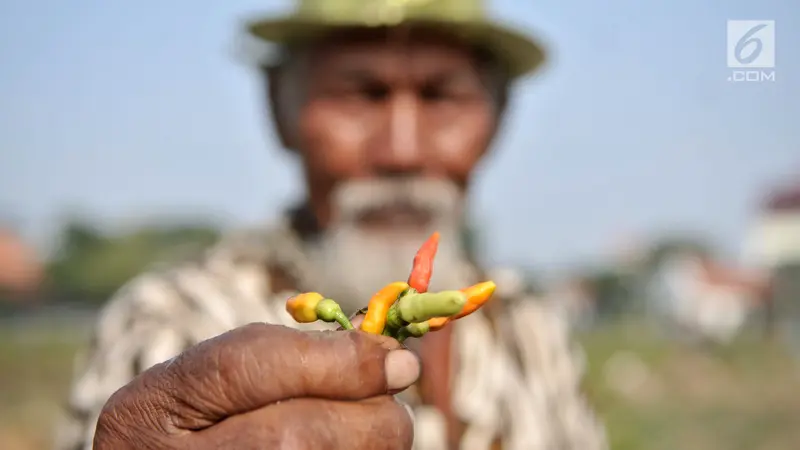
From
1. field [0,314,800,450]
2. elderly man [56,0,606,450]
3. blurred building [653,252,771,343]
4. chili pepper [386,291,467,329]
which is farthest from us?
blurred building [653,252,771,343]

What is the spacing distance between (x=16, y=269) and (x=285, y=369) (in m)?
17.6

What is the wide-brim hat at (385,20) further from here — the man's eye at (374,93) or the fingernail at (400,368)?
the fingernail at (400,368)

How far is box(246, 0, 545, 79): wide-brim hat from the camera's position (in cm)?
175

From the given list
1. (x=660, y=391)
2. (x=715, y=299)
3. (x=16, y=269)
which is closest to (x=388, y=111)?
(x=660, y=391)

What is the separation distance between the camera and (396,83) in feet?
5.75

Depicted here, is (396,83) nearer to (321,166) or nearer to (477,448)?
(321,166)

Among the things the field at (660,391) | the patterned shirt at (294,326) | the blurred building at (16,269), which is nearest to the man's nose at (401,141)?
the patterned shirt at (294,326)

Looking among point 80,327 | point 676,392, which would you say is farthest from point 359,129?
point 80,327

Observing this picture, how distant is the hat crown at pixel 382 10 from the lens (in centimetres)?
175

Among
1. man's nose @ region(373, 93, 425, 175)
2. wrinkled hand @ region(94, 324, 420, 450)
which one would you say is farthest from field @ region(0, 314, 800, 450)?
wrinkled hand @ region(94, 324, 420, 450)

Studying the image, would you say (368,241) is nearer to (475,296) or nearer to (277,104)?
(277,104)

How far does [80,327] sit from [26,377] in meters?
5.11

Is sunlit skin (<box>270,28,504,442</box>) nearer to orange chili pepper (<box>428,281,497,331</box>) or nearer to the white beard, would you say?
the white beard

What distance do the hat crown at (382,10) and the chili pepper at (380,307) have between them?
1141 millimetres
